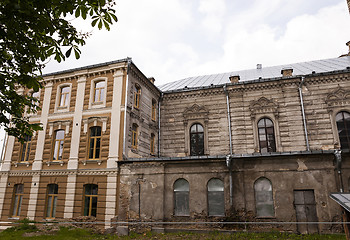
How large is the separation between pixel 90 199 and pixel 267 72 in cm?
1722

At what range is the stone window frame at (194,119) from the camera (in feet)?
66.8

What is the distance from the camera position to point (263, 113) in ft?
63.4

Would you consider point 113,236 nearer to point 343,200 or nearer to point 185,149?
point 185,149

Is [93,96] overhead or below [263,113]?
overhead

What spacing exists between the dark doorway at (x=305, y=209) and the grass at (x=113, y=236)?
0.54m

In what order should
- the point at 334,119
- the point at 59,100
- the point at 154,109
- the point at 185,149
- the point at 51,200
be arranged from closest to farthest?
the point at 51,200, the point at 334,119, the point at 59,100, the point at 185,149, the point at 154,109

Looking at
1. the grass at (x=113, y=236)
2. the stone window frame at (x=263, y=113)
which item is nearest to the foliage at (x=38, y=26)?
the grass at (x=113, y=236)

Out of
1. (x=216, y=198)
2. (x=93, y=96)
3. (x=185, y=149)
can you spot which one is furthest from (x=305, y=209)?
(x=93, y=96)

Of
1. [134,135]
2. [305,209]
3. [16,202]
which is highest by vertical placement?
[134,135]

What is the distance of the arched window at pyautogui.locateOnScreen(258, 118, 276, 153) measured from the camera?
18906 mm

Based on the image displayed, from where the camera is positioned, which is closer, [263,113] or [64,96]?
[64,96]

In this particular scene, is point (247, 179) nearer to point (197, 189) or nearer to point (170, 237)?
point (197, 189)

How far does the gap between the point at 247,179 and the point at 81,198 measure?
→ 971 centimetres

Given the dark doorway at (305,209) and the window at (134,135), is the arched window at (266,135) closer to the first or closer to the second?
the dark doorway at (305,209)
